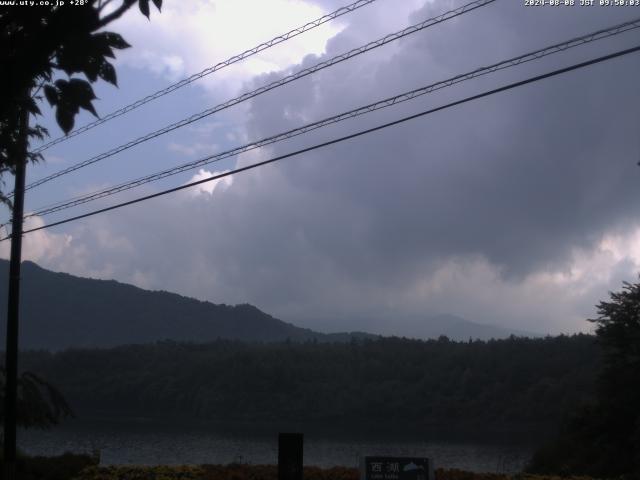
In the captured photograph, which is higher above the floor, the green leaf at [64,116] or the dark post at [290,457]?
the green leaf at [64,116]

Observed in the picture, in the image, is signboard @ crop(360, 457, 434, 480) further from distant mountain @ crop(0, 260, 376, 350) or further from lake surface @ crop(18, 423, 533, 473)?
distant mountain @ crop(0, 260, 376, 350)

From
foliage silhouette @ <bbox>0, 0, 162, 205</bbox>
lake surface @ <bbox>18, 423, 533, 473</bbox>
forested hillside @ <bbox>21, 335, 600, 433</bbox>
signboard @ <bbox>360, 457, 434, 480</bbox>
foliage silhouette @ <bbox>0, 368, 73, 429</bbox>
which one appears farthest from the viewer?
forested hillside @ <bbox>21, 335, 600, 433</bbox>

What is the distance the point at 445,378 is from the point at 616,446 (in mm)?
19599

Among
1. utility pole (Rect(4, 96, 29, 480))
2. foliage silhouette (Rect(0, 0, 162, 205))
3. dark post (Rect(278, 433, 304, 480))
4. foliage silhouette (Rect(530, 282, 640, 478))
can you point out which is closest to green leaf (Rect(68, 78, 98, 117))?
foliage silhouette (Rect(0, 0, 162, 205))

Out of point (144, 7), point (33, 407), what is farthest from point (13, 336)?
point (144, 7)

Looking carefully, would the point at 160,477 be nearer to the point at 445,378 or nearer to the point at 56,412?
the point at 56,412

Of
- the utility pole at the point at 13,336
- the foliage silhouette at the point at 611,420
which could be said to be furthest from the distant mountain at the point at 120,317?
the utility pole at the point at 13,336

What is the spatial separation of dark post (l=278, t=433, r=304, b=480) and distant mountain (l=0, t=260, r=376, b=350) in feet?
315

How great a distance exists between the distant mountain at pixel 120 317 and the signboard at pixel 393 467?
9650cm

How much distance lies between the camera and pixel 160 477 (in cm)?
1378

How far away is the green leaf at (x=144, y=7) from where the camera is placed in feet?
18.8

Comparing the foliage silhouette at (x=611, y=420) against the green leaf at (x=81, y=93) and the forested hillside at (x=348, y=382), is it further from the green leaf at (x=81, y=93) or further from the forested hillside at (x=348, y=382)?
the green leaf at (x=81, y=93)

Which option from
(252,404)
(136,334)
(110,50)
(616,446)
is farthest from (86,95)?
(136,334)

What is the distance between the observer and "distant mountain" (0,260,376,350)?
108 m
